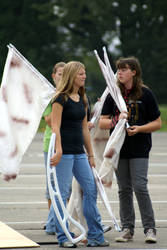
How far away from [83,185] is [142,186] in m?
0.60

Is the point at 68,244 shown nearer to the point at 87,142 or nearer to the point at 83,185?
the point at 83,185

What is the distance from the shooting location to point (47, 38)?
2255 inches

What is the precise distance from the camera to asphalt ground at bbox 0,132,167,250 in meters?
7.38

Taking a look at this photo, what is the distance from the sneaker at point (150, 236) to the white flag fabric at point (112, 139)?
2.06ft

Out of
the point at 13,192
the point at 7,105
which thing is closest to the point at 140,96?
the point at 7,105

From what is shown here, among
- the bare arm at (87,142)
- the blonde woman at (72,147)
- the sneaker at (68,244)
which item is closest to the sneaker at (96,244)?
the blonde woman at (72,147)

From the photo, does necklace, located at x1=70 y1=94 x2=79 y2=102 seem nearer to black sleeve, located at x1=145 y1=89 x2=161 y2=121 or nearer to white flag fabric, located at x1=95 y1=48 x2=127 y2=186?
white flag fabric, located at x1=95 y1=48 x2=127 y2=186

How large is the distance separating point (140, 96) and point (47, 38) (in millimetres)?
50500

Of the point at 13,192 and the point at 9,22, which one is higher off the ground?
the point at 9,22

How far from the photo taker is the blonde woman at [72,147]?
688 centimetres

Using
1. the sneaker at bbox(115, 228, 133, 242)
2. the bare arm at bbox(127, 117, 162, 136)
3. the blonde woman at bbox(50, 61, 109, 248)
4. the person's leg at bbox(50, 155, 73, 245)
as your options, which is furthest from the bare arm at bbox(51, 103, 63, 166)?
the sneaker at bbox(115, 228, 133, 242)

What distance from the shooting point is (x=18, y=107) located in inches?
287

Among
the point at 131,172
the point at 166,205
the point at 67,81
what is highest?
the point at 67,81

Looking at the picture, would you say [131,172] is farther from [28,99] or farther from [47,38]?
[47,38]
